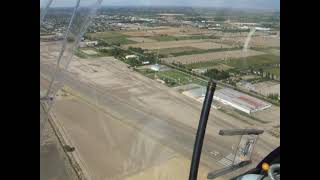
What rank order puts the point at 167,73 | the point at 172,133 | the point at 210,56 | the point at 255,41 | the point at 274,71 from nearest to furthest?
1. the point at 274,71
2. the point at 255,41
3. the point at 210,56
4. the point at 167,73
5. the point at 172,133

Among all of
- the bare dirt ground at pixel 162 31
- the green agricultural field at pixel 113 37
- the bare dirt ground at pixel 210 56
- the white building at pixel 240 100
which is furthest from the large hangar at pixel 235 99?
the green agricultural field at pixel 113 37

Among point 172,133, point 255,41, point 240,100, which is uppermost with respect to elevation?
point 255,41

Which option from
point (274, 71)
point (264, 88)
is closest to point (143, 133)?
point (264, 88)

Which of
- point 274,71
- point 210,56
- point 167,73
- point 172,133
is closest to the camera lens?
point 274,71

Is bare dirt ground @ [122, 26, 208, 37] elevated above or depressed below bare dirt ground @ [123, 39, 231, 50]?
above

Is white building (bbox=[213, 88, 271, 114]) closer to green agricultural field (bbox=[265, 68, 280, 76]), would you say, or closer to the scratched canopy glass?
the scratched canopy glass

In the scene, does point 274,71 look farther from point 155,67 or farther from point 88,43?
point 88,43

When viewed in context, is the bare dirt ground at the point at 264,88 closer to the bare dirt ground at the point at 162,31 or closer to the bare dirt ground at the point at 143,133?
the bare dirt ground at the point at 143,133

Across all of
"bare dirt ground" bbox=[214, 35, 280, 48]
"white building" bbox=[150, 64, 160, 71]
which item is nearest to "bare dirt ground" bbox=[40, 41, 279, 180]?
"white building" bbox=[150, 64, 160, 71]
